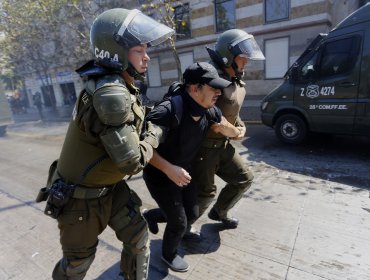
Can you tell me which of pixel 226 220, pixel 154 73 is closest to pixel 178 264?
pixel 226 220

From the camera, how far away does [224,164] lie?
2762 mm

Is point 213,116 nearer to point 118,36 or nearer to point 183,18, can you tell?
point 118,36

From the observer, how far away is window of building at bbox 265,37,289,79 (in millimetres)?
12484

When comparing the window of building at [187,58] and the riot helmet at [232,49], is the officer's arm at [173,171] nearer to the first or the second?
the riot helmet at [232,49]

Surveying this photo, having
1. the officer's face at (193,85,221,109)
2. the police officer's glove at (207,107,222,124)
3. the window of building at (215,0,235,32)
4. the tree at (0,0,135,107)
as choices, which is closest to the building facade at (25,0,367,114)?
the window of building at (215,0,235,32)

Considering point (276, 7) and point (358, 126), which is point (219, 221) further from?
point (276, 7)

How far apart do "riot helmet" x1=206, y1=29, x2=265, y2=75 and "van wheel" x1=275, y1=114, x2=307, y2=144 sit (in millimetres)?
3449

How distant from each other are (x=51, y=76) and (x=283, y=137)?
893 inches

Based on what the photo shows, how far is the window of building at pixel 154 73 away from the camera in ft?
56.2

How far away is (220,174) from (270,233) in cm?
84

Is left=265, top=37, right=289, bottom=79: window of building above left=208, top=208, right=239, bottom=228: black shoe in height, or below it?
above

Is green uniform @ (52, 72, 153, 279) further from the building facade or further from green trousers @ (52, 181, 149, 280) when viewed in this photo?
the building facade

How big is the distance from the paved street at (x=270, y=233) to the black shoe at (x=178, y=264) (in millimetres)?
50

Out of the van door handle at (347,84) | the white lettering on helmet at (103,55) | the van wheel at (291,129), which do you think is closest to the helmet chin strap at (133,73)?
the white lettering on helmet at (103,55)
